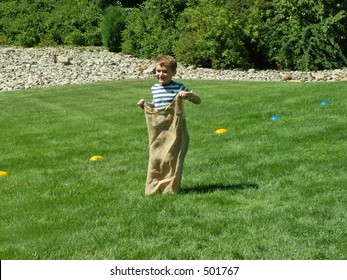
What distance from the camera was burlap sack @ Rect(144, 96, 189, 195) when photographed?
20.5 ft

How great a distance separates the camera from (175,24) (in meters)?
24.0

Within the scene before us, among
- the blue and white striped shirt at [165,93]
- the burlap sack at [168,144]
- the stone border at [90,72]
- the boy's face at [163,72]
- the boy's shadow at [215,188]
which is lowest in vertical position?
the stone border at [90,72]

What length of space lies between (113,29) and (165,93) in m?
21.3

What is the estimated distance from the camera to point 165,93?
20.6 ft

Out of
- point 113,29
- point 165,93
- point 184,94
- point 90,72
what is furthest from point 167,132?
point 113,29

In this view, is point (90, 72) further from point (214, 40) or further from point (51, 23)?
point (51, 23)

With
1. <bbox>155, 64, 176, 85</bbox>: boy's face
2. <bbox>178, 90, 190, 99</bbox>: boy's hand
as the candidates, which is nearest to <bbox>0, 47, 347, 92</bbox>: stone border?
<bbox>155, 64, 176, 85</bbox>: boy's face

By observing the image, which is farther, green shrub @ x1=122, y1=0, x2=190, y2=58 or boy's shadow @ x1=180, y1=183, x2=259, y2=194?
green shrub @ x1=122, y1=0, x2=190, y2=58

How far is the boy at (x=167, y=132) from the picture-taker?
20.4ft

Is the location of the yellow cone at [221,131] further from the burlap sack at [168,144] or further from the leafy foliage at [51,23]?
the leafy foliage at [51,23]

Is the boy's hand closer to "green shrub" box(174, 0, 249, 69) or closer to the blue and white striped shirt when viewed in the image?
the blue and white striped shirt

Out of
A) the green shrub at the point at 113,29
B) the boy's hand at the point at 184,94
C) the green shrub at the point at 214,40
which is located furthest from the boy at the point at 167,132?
the green shrub at the point at 113,29

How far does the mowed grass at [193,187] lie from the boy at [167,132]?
208 millimetres

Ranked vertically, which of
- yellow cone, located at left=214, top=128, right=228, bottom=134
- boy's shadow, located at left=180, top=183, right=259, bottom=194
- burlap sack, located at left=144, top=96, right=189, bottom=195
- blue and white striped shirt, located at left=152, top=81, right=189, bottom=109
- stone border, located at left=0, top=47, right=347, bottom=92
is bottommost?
stone border, located at left=0, top=47, right=347, bottom=92
